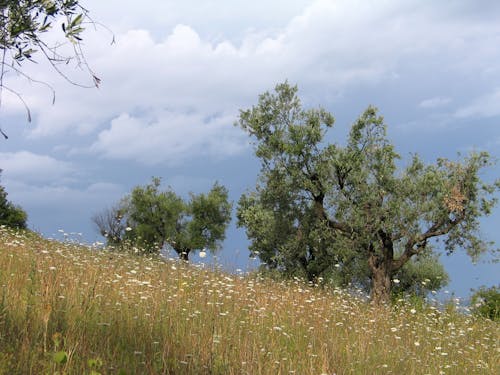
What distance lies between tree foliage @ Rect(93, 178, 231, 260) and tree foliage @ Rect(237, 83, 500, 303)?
18.5m

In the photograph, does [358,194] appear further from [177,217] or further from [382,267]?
[177,217]

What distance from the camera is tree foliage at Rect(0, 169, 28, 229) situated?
3928 centimetres

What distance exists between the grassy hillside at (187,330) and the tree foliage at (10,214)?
27912 millimetres

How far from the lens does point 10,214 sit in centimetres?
4025

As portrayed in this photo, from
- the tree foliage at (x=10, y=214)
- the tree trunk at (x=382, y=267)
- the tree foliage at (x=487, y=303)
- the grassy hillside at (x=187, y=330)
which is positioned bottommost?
the grassy hillside at (x=187, y=330)

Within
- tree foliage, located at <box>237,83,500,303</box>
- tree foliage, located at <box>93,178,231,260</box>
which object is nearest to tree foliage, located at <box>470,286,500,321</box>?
tree foliage, located at <box>237,83,500,303</box>

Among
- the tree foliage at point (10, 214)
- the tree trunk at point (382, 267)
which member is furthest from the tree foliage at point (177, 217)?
the tree trunk at point (382, 267)

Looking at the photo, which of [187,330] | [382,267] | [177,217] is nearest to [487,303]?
[382,267]

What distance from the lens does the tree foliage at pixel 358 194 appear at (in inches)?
1017

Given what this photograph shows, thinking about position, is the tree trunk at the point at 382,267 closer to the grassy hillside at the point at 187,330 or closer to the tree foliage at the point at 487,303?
the tree foliage at the point at 487,303

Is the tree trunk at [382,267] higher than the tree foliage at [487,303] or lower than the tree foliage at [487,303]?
higher

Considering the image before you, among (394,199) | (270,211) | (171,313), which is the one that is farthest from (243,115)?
(171,313)

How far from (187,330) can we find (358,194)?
2018cm

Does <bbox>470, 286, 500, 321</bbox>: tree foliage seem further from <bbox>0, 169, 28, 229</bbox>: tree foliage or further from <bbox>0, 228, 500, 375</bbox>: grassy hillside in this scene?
<bbox>0, 169, 28, 229</bbox>: tree foliage
